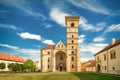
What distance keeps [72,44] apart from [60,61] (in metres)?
7.77

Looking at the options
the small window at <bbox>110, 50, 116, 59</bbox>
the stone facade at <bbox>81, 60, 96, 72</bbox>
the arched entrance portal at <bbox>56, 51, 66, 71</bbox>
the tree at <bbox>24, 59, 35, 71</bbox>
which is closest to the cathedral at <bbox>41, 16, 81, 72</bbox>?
the arched entrance portal at <bbox>56, 51, 66, 71</bbox>

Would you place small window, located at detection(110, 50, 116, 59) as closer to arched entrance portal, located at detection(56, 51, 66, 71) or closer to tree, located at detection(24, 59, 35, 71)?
tree, located at detection(24, 59, 35, 71)

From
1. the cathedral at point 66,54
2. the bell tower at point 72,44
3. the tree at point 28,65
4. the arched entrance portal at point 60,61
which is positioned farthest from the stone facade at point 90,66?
the tree at point 28,65

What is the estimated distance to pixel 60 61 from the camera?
187ft

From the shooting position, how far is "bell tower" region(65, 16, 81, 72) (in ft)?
174

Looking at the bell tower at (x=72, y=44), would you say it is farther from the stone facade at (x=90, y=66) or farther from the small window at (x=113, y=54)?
the small window at (x=113, y=54)

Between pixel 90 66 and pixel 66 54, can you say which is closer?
pixel 66 54

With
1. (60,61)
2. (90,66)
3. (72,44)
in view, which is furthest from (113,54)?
(90,66)

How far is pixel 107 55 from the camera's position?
32844 mm

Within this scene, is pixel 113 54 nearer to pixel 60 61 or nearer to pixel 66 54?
pixel 66 54

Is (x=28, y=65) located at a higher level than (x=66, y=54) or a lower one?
lower

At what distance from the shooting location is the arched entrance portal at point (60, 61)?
184 feet

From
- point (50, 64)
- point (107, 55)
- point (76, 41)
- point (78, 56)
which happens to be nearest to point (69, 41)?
point (76, 41)

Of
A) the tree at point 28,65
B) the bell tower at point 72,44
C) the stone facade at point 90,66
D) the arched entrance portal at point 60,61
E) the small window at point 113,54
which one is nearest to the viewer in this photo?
the small window at point 113,54
